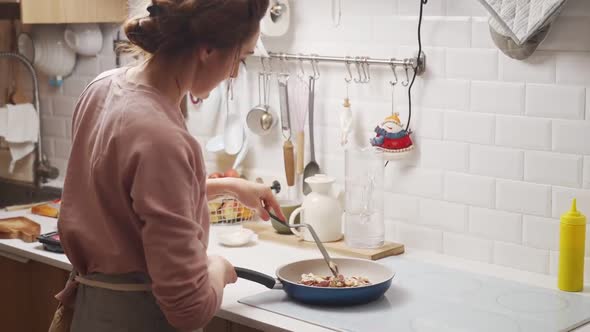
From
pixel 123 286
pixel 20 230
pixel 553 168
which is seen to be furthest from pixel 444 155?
pixel 20 230

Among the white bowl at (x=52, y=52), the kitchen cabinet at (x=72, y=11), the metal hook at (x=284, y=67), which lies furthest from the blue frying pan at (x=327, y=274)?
the white bowl at (x=52, y=52)

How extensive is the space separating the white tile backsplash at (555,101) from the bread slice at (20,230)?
1546 mm

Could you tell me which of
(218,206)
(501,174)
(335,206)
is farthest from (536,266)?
(218,206)

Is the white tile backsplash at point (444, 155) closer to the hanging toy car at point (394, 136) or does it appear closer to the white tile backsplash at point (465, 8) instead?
the hanging toy car at point (394, 136)

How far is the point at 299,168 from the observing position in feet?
9.73

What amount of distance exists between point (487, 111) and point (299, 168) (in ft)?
2.33

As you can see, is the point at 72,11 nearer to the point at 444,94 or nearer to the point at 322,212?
the point at 322,212

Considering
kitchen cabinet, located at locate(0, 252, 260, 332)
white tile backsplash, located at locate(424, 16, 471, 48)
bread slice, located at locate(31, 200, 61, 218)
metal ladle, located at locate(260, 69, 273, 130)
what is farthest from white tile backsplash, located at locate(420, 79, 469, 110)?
bread slice, located at locate(31, 200, 61, 218)

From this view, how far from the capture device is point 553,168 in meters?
2.40

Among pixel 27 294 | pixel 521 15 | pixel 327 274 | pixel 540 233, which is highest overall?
pixel 521 15

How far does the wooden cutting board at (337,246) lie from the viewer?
2.58 m

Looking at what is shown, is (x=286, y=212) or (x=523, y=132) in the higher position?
(x=523, y=132)

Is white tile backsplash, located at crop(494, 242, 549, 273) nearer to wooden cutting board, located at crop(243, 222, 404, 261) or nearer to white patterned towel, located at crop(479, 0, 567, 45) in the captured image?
wooden cutting board, located at crop(243, 222, 404, 261)

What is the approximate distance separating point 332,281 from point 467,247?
557 mm
